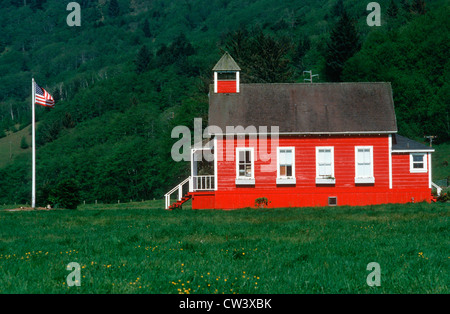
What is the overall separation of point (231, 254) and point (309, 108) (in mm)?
20947

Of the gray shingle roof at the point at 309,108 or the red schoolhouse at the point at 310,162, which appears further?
the gray shingle roof at the point at 309,108

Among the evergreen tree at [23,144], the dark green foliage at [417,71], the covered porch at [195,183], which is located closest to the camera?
the covered porch at [195,183]

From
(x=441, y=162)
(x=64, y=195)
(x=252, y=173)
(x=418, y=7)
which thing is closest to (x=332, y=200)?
(x=252, y=173)

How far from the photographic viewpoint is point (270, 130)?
106 feet

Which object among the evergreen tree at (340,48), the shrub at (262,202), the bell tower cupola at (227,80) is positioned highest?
the evergreen tree at (340,48)

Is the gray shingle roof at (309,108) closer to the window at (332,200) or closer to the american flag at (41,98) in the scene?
the window at (332,200)

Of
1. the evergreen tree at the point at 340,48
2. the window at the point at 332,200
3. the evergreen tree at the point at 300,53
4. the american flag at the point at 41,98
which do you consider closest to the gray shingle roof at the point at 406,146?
the window at the point at 332,200

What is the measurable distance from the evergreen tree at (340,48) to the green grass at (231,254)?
54278 mm

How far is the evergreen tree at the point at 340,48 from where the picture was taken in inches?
2968

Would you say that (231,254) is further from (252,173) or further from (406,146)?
(406,146)

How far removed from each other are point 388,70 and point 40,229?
179 feet

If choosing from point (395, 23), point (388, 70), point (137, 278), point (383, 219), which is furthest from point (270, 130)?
point (395, 23)

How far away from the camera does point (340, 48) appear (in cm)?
7575

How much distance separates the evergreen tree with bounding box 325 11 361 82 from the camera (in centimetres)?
7538
